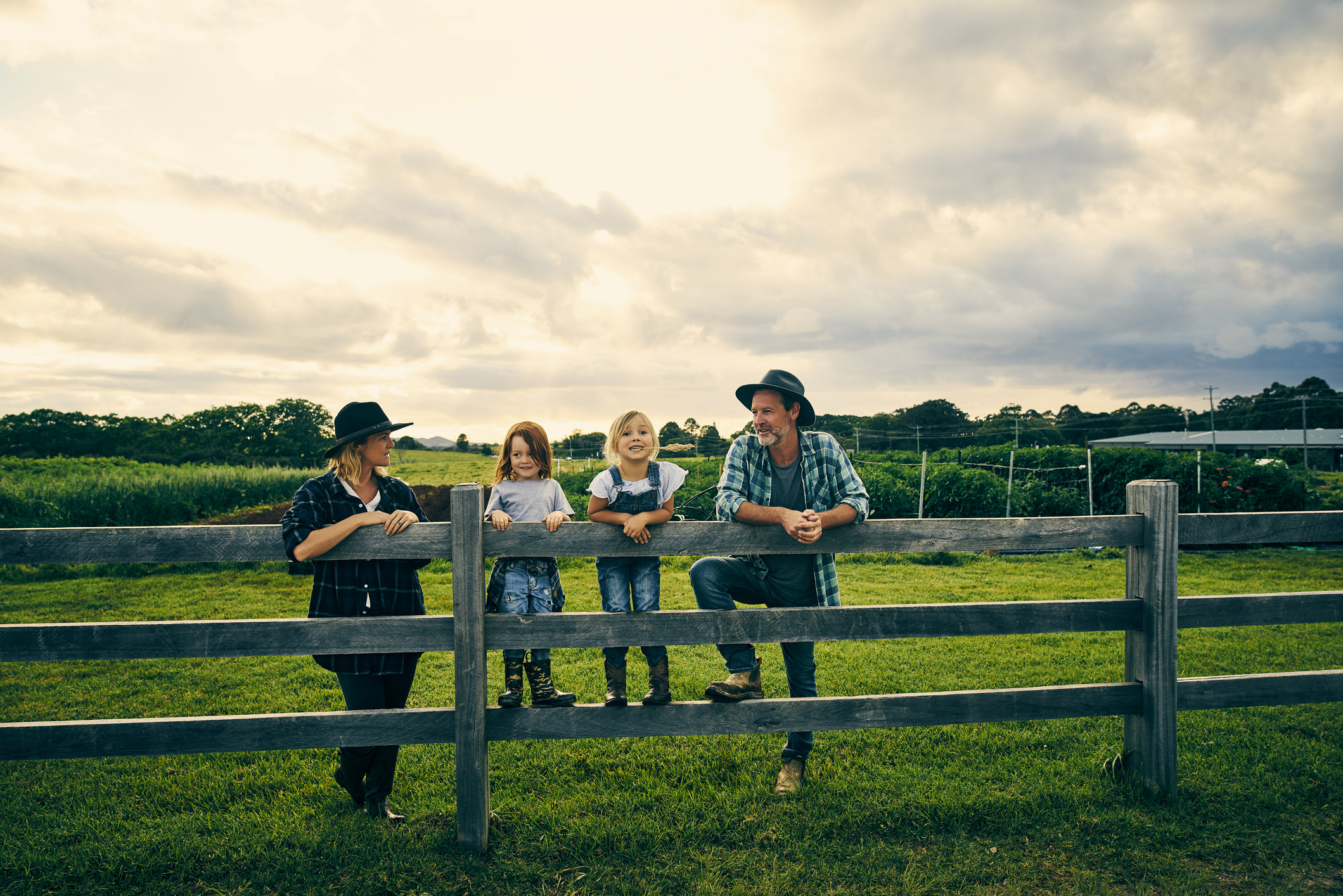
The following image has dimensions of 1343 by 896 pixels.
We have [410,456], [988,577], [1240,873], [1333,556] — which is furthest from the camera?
[410,456]

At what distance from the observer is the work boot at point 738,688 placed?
10.6 ft

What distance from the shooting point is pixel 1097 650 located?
6422mm

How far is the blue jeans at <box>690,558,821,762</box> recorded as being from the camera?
11.4ft

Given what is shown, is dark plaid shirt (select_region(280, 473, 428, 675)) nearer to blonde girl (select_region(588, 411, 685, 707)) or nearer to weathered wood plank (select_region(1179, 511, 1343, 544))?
blonde girl (select_region(588, 411, 685, 707))

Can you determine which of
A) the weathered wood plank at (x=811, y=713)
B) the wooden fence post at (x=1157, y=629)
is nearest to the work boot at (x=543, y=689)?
the weathered wood plank at (x=811, y=713)

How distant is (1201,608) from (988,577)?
7419 millimetres

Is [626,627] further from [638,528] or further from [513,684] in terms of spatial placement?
[513,684]

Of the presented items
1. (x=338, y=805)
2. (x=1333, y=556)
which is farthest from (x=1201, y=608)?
(x=1333, y=556)

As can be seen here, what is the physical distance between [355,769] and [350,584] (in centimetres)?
94

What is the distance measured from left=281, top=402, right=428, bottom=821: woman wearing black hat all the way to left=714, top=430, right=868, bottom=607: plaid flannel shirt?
5.30ft

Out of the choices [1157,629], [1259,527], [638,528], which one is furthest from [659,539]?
[1259,527]

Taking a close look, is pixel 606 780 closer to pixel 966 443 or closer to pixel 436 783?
pixel 436 783

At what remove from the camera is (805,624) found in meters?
3.21

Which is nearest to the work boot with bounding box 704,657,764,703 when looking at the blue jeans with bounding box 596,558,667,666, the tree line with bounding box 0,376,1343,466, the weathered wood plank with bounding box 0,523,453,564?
the blue jeans with bounding box 596,558,667,666
